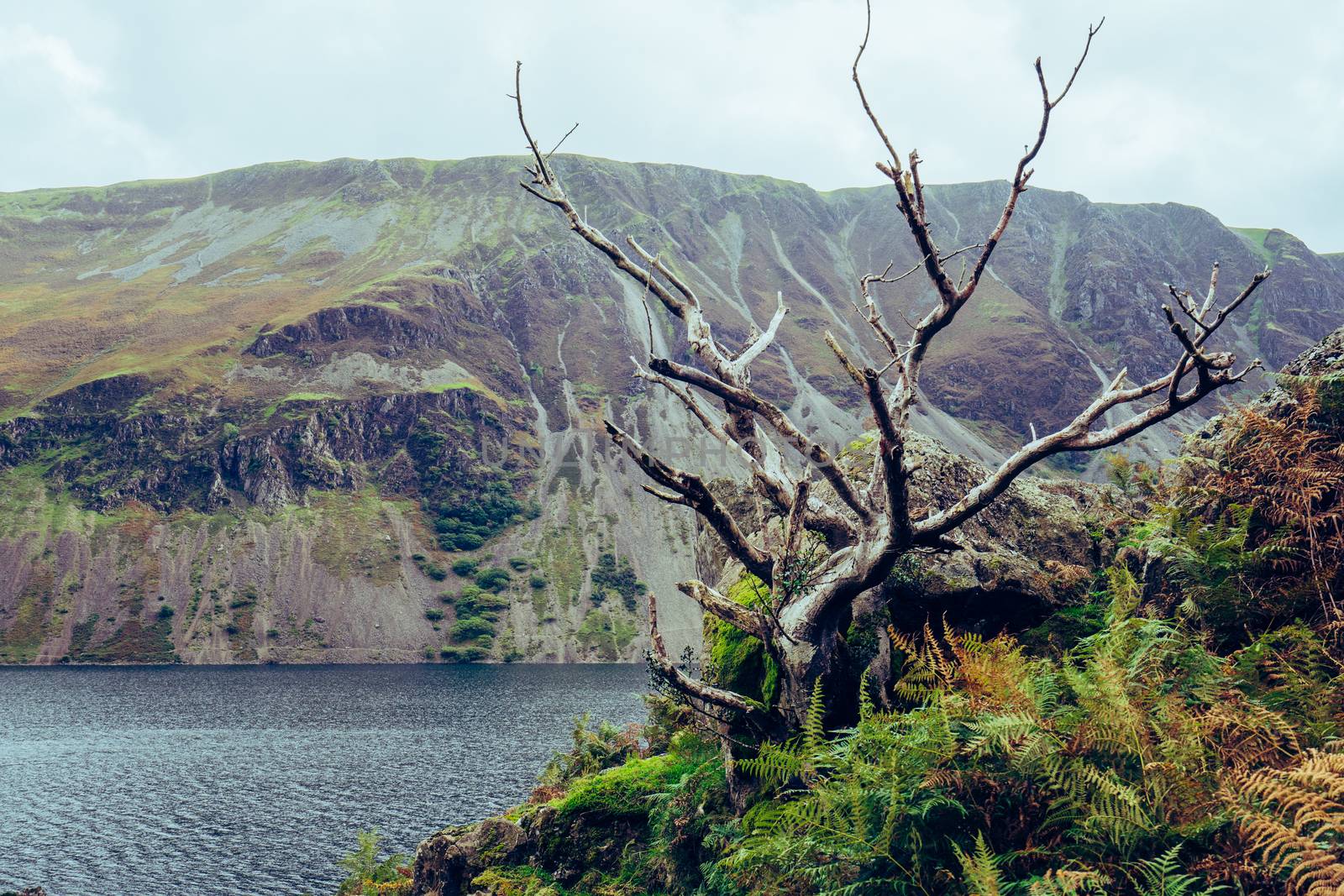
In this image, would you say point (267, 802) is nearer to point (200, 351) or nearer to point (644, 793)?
point (644, 793)

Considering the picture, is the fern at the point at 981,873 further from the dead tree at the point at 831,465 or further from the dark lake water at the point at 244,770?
the dark lake water at the point at 244,770

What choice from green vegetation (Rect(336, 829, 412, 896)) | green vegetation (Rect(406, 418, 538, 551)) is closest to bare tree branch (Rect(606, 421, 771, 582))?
green vegetation (Rect(336, 829, 412, 896))

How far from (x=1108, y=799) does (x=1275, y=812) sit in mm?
770

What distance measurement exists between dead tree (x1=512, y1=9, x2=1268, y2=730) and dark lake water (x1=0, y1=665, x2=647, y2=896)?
36.8 m

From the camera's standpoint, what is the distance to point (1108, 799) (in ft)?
15.3

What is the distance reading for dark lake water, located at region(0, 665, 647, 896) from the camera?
40.8 meters

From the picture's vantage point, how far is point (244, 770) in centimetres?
5981

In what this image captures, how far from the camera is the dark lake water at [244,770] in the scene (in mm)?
40812

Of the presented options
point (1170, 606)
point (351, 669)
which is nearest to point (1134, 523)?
point (1170, 606)

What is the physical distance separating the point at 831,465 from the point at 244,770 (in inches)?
2588

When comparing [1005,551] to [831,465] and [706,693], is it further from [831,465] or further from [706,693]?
Answer: [706,693]

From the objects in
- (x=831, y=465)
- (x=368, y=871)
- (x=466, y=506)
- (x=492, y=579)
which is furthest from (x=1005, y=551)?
(x=466, y=506)

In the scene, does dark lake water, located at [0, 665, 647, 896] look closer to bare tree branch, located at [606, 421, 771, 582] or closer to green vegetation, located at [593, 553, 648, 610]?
bare tree branch, located at [606, 421, 771, 582]

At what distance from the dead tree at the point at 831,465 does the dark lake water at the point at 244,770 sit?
1447 inches
